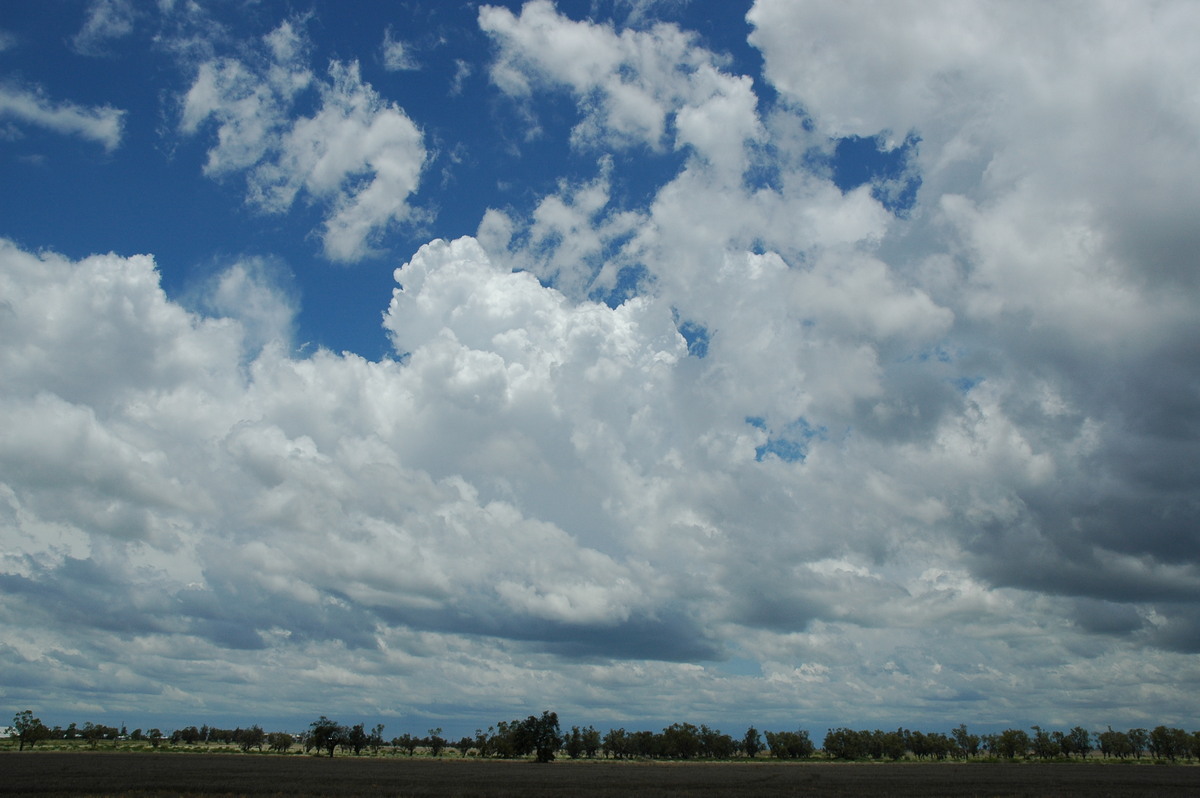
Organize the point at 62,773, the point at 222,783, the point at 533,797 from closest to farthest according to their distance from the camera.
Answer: the point at 533,797 < the point at 222,783 < the point at 62,773

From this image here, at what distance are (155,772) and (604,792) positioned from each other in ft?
247

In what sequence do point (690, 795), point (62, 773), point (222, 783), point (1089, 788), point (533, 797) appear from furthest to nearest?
1. point (62, 773)
2. point (1089, 788)
3. point (222, 783)
4. point (690, 795)
5. point (533, 797)

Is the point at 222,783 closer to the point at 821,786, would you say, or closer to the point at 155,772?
the point at 155,772

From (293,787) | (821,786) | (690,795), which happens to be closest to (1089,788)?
(821,786)

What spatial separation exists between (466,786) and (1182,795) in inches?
3576

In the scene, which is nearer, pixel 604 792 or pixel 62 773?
pixel 604 792

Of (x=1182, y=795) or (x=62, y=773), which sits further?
(x=62, y=773)

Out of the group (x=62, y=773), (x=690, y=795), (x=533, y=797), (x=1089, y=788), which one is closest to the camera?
(x=533, y=797)

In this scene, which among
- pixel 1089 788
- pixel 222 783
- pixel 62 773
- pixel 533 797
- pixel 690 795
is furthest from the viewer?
pixel 62 773

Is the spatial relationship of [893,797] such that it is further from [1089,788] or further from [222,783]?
[222,783]

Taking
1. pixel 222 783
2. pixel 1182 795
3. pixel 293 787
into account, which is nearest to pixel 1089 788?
pixel 1182 795

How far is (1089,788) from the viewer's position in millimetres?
103375

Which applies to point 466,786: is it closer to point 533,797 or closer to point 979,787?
point 533,797

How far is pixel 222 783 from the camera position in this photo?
96750 mm
